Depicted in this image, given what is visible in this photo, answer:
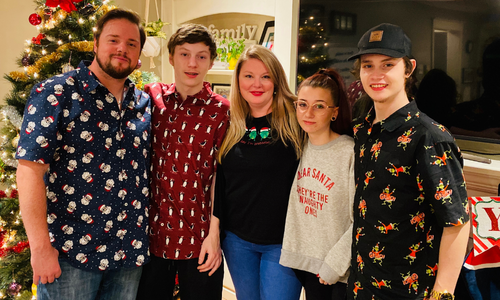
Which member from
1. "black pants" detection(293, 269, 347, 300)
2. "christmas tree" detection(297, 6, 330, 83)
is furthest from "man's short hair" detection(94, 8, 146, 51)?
"black pants" detection(293, 269, 347, 300)

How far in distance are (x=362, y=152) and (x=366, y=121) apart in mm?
135

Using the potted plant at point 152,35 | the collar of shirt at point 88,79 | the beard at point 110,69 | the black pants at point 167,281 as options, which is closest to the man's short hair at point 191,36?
the beard at point 110,69

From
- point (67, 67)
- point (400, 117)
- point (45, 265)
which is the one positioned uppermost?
point (67, 67)

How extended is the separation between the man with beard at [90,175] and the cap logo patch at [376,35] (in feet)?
3.29

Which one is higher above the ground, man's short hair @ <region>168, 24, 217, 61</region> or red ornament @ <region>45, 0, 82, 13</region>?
red ornament @ <region>45, 0, 82, 13</region>

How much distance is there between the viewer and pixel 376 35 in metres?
→ 1.20

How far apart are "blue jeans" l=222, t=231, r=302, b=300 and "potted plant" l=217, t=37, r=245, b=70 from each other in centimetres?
→ 176

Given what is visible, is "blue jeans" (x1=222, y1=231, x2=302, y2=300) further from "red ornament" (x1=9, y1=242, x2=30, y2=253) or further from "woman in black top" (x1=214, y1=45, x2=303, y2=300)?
"red ornament" (x1=9, y1=242, x2=30, y2=253)

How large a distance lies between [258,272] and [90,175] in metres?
0.87

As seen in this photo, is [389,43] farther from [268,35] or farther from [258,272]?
[268,35]

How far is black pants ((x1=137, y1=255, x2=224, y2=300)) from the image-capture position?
5.33 ft

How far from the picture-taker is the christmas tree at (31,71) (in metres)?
1.97

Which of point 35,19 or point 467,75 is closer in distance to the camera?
point 467,75

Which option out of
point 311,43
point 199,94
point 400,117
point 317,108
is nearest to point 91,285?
point 199,94
